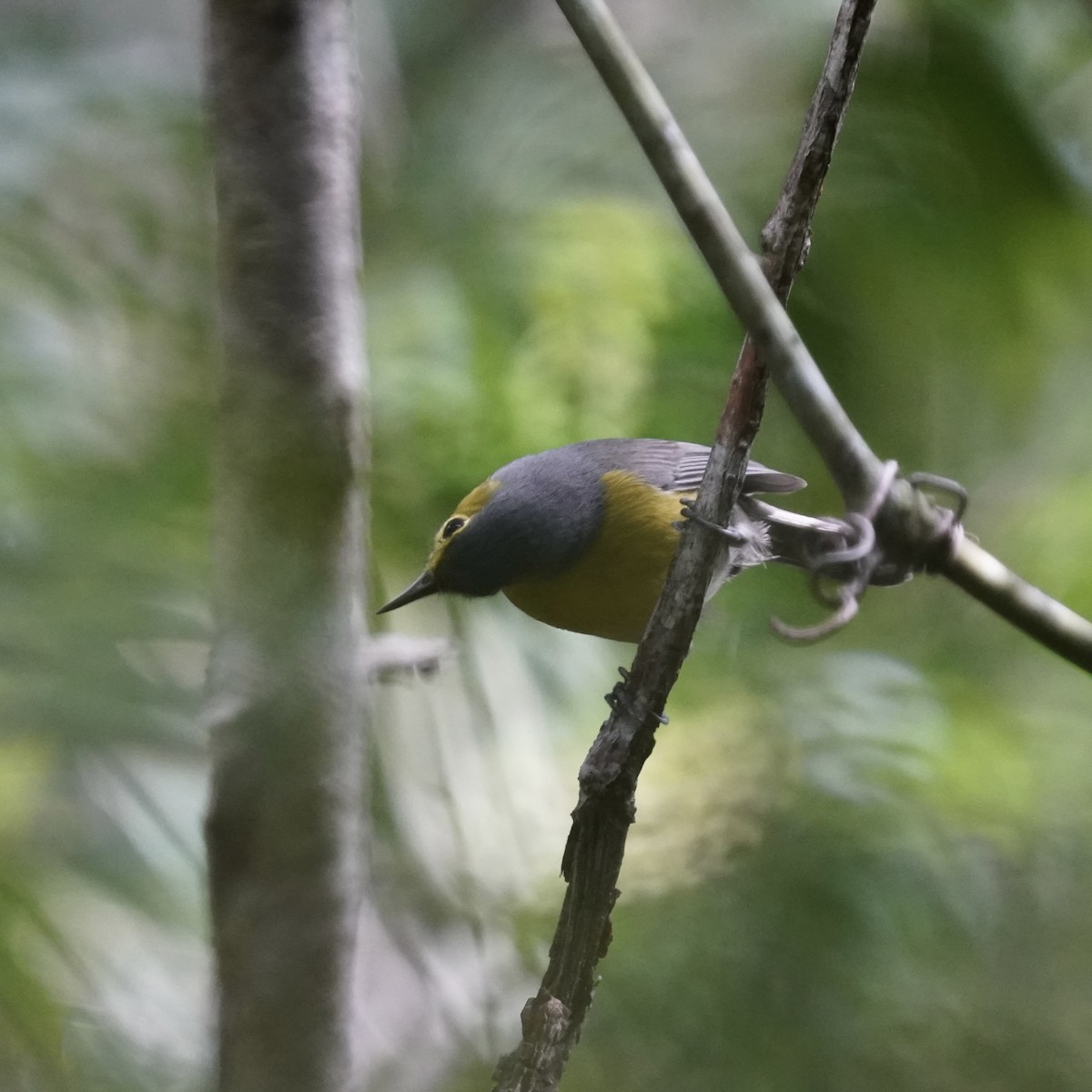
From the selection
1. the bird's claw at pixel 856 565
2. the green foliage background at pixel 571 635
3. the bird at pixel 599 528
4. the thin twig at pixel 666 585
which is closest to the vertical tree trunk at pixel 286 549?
the green foliage background at pixel 571 635

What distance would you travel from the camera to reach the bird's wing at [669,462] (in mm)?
2160

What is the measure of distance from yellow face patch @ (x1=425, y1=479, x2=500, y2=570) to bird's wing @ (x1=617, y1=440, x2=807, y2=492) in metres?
0.28

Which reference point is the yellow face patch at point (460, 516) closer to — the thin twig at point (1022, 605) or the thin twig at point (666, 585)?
the thin twig at point (666, 585)

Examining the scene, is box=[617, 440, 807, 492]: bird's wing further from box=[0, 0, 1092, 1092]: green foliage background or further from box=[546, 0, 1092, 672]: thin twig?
box=[546, 0, 1092, 672]: thin twig

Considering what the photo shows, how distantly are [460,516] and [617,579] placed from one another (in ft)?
1.03

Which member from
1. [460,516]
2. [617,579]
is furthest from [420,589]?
[617,579]

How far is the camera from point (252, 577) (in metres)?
1.16

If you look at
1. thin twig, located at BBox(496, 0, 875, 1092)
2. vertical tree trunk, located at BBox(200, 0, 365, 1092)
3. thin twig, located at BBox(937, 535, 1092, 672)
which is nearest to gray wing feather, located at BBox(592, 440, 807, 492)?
thin twig, located at BBox(496, 0, 875, 1092)

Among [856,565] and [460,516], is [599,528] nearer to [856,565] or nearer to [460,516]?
[460,516]

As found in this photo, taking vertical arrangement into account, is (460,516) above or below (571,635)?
above

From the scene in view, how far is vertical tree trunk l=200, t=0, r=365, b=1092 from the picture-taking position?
115 cm

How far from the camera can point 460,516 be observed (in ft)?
6.62

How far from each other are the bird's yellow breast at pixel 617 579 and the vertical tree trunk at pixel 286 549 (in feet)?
3.07

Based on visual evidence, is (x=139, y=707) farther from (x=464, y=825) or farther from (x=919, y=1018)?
(x=919, y=1018)
